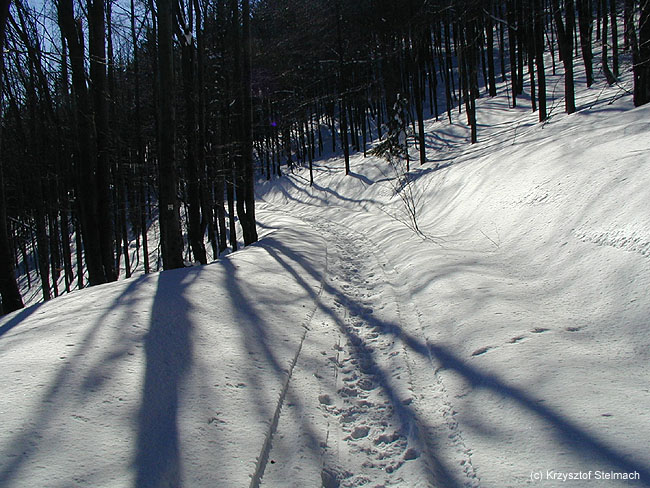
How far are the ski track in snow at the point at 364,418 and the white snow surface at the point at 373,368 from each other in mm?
15

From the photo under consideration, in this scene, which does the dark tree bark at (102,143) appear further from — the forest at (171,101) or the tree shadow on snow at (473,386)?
the tree shadow on snow at (473,386)

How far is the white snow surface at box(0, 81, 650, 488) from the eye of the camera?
7.24 ft

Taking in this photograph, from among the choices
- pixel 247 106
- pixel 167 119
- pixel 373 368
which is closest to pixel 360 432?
pixel 373 368

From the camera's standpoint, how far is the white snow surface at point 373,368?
2.21m

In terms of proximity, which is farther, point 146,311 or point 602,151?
point 602,151

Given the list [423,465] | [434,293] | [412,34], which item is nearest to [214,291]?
[434,293]

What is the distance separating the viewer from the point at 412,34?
2134cm

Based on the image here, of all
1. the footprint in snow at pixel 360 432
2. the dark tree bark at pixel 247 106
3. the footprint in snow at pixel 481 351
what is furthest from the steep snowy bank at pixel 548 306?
the dark tree bark at pixel 247 106

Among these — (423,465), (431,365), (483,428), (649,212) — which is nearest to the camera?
(423,465)

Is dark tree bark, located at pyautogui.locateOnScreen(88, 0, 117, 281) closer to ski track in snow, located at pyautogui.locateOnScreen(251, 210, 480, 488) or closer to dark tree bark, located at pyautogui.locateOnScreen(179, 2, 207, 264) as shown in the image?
dark tree bark, located at pyautogui.locateOnScreen(179, 2, 207, 264)

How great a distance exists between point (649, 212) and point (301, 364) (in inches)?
157

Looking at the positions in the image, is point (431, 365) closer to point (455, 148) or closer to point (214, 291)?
point (214, 291)

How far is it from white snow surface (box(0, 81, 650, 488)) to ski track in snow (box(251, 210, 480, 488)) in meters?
0.01

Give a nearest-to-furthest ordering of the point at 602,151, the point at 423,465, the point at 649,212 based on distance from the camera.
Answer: the point at 423,465 < the point at 649,212 < the point at 602,151
